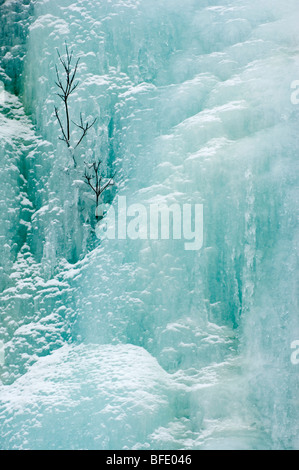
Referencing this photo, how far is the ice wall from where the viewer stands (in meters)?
A: 5.28

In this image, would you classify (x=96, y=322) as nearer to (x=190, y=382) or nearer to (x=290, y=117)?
(x=190, y=382)

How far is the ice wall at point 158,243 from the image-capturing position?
17.3ft

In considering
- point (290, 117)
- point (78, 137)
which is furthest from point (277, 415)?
point (78, 137)

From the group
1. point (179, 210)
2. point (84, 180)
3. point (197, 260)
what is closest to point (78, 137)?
point (84, 180)

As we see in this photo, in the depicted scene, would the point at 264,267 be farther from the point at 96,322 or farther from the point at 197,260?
the point at 96,322

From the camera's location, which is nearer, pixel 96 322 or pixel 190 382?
pixel 190 382

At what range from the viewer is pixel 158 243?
20.2ft

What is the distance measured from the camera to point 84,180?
6.84m

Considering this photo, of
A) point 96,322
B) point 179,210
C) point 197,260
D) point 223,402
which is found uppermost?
point 179,210

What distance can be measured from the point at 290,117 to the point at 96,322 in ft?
11.4
